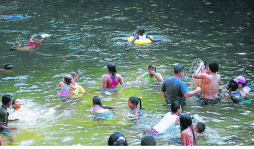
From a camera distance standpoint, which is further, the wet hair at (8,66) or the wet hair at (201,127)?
the wet hair at (8,66)

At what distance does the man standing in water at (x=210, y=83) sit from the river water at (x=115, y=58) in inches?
9.6

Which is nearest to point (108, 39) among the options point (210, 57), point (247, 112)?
point (210, 57)

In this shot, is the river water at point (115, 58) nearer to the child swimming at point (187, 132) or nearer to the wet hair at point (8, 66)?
the wet hair at point (8, 66)

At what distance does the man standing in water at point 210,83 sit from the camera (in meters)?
8.03

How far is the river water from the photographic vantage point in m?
7.28

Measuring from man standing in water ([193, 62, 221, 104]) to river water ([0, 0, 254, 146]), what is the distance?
0.24m

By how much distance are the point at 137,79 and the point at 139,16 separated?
11.1 meters

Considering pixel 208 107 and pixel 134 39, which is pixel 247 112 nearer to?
pixel 208 107

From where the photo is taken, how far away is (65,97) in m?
9.19

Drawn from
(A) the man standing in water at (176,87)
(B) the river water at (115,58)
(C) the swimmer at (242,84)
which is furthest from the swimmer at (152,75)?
(C) the swimmer at (242,84)

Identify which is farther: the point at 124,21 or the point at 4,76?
the point at 124,21

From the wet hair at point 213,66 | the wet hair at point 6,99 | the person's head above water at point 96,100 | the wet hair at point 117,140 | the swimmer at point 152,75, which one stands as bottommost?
the wet hair at point 117,140

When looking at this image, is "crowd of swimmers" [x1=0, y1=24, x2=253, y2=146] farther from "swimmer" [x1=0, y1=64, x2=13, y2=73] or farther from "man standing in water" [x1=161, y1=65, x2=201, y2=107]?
"swimmer" [x1=0, y1=64, x2=13, y2=73]

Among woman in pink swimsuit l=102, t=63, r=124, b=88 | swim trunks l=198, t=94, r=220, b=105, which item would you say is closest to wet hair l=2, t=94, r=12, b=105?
woman in pink swimsuit l=102, t=63, r=124, b=88
